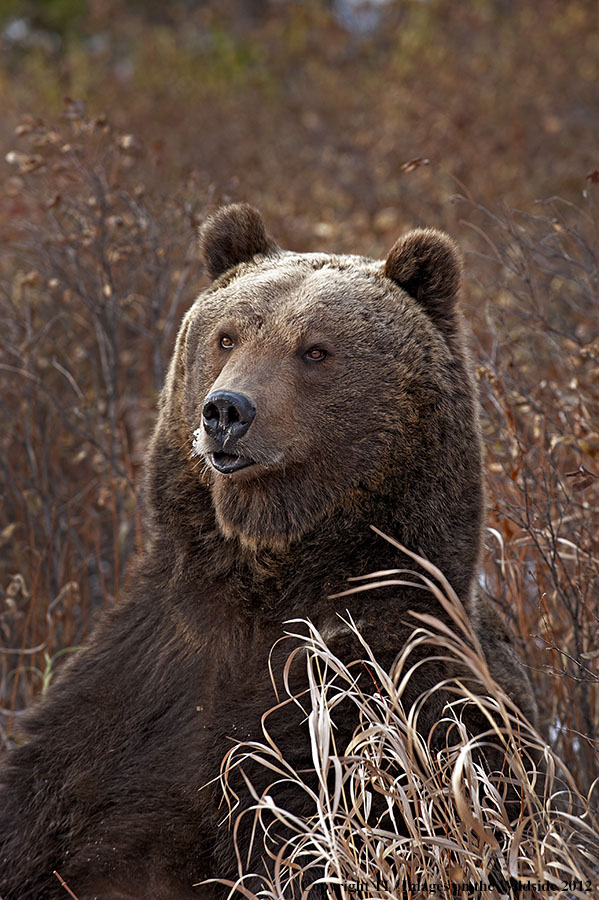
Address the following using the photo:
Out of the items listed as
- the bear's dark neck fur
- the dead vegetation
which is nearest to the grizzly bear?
the bear's dark neck fur

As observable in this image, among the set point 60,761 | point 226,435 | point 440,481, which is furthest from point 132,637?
point 440,481

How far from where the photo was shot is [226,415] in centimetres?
299

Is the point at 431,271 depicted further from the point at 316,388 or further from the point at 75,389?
the point at 75,389

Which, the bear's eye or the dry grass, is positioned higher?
the bear's eye

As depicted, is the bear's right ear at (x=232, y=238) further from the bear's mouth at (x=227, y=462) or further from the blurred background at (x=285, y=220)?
the bear's mouth at (x=227, y=462)

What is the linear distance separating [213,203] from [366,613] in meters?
3.40

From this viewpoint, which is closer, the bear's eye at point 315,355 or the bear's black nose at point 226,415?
the bear's black nose at point 226,415

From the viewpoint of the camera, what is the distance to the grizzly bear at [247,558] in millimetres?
2973

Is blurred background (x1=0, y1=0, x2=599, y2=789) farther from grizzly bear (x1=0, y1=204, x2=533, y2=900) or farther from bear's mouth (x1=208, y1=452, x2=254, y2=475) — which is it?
bear's mouth (x1=208, y1=452, x2=254, y2=475)

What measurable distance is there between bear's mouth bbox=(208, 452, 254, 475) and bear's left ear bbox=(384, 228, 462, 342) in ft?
2.68

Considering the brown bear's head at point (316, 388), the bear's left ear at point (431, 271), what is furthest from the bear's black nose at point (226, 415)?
the bear's left ear at point (431, 271)

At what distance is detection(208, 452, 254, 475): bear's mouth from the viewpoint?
10.00ft

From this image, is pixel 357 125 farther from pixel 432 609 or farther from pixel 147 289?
pixel 432 609

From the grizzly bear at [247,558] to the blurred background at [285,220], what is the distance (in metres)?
0.63
